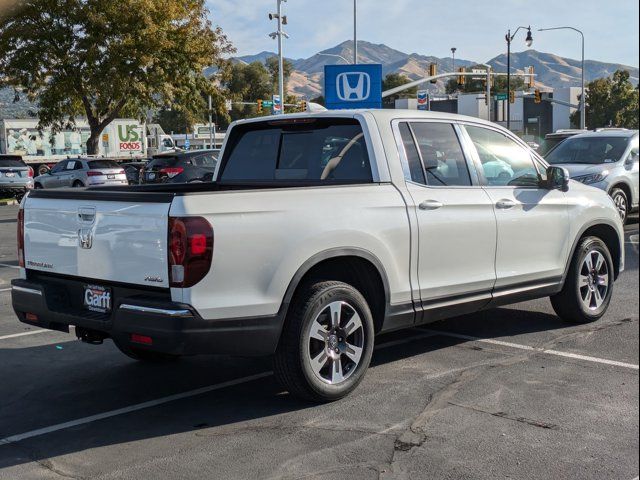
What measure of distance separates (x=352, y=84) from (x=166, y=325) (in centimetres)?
1182

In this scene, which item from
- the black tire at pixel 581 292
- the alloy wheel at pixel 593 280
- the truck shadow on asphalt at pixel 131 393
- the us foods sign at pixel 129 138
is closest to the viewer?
the truck shadow on asphalt at pixel 131 393

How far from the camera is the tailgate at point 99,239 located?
4.47m

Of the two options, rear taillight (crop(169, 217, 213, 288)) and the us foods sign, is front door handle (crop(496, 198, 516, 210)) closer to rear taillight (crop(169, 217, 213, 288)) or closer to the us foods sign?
rear taillight (crop(169, 217, 213, 288))

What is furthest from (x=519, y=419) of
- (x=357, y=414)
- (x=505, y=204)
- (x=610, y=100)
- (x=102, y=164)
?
(x=610, y=100)

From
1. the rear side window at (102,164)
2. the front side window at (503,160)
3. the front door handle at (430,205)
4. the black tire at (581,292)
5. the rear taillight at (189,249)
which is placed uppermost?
the front side window at (503,160)

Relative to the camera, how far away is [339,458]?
4105 millimetres

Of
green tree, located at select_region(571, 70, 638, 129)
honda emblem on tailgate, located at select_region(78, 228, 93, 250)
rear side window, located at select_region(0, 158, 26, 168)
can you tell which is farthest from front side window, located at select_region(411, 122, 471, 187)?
green tree, located at select_region(571, 70, 638, 129)

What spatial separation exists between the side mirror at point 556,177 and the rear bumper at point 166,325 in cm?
295

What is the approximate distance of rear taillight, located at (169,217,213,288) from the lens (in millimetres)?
4332

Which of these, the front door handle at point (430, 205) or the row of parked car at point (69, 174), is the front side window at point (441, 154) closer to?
the front door handle at point (430, 205)

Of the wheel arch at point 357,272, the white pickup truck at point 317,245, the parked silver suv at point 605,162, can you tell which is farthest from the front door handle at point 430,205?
the parked silver suv at point 605,162

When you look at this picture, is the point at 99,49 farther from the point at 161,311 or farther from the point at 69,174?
the point at 161,311

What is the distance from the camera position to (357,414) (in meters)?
4.80

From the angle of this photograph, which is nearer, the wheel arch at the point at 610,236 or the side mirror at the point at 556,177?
the side mirror at the point at 556,177
